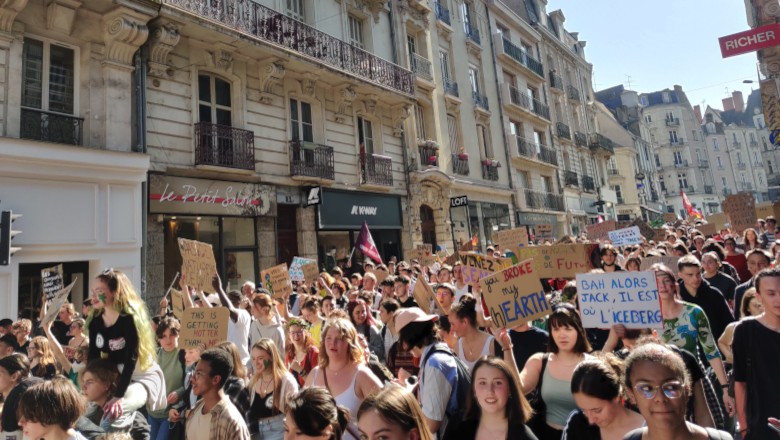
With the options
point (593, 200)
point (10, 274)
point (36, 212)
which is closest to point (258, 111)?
point (36, 212)

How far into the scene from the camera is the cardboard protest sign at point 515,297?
363 cm

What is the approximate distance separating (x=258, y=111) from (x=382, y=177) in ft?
16.2

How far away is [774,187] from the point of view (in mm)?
63469

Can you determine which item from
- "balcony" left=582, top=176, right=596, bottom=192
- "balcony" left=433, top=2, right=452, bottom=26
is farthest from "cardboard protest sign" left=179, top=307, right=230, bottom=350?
"balcony" left=582, top=176, right=596, bottom=192

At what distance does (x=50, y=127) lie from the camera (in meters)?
8.53

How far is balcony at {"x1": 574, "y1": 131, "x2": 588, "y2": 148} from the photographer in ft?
101

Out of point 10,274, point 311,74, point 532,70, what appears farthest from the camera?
point 532,70

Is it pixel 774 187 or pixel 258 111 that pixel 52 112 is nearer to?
pixel 258 111

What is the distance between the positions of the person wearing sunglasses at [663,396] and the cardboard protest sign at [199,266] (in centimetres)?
477

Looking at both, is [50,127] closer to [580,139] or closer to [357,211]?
[357,211]

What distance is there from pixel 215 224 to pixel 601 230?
11.2 metres

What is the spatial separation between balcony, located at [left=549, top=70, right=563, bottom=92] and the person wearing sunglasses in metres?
30.0

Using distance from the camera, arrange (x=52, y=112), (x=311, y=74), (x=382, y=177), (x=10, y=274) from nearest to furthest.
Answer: (x=10, y=274)
(x=52, y=112)
(x=311, y=74)
(x=382, y=177)

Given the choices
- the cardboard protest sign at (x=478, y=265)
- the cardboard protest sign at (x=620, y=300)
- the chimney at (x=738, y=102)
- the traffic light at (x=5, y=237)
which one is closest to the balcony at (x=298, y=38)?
the traffic light at (x=5, y=237)
